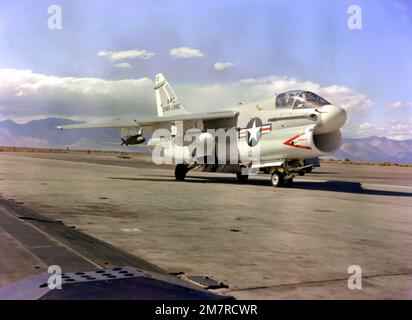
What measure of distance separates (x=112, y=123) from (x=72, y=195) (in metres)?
11.5

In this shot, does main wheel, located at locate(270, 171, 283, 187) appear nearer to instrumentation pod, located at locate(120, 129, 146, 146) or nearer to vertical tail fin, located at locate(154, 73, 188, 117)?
instrumentation pod, located at locate(120, 129, 146, 146)

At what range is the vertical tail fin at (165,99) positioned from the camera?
2708cm

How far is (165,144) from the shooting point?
24266 millimetres

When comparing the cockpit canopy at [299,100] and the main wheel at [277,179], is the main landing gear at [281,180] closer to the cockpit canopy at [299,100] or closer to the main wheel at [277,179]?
the main wheel at [277,179]

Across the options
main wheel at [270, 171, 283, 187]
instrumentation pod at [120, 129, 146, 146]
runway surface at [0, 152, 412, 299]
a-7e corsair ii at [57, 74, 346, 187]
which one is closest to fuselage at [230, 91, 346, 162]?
a-7e corsair ii at [57, 74, 346, 187]

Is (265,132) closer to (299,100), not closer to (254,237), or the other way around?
(299,100)

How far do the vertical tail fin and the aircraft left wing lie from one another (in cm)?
292

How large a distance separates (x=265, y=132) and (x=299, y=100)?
2.05m

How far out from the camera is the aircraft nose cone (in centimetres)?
1673

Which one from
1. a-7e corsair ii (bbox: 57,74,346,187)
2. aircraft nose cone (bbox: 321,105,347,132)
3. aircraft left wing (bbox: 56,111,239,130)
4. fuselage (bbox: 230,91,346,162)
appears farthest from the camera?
aircraft left wing (bbox: 56,111,239,130)

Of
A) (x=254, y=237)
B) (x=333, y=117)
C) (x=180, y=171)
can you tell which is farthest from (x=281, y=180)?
(x=254, y=237)

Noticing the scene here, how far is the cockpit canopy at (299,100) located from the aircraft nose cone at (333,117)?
0.58 metres

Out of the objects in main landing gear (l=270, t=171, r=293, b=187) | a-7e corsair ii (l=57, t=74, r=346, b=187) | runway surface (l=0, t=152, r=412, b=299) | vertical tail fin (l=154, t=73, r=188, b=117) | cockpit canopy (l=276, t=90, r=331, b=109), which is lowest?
runway surface (l=0, t=152, r=412, b=299)
